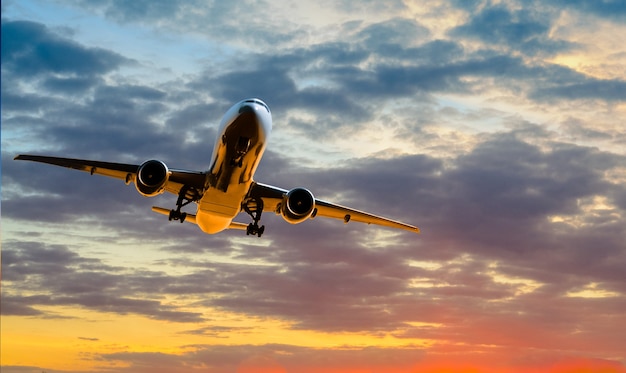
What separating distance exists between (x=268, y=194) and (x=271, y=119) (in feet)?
27.9

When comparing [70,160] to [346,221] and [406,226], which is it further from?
[406,226]

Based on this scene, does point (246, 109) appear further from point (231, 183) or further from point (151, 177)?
point (151, 177)

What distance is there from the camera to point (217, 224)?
57625mm

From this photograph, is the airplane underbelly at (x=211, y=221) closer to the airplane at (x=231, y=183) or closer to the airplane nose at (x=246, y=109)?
the airplane at (x=231, y=183)

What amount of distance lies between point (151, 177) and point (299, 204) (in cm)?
987

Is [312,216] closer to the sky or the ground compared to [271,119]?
closer to the ground

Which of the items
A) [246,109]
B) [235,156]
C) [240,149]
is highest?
[246,109]

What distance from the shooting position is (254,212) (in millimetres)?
58281

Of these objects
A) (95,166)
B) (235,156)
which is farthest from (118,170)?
(235,156)

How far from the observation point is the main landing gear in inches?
2185

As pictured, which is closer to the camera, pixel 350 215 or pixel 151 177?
pixel 151 177

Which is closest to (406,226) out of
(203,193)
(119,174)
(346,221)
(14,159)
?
(346,221)

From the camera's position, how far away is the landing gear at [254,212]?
57.2m

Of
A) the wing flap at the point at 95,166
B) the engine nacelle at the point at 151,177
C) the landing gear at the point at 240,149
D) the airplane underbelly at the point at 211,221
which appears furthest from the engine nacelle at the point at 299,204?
the wing flap at the point at 95,166
